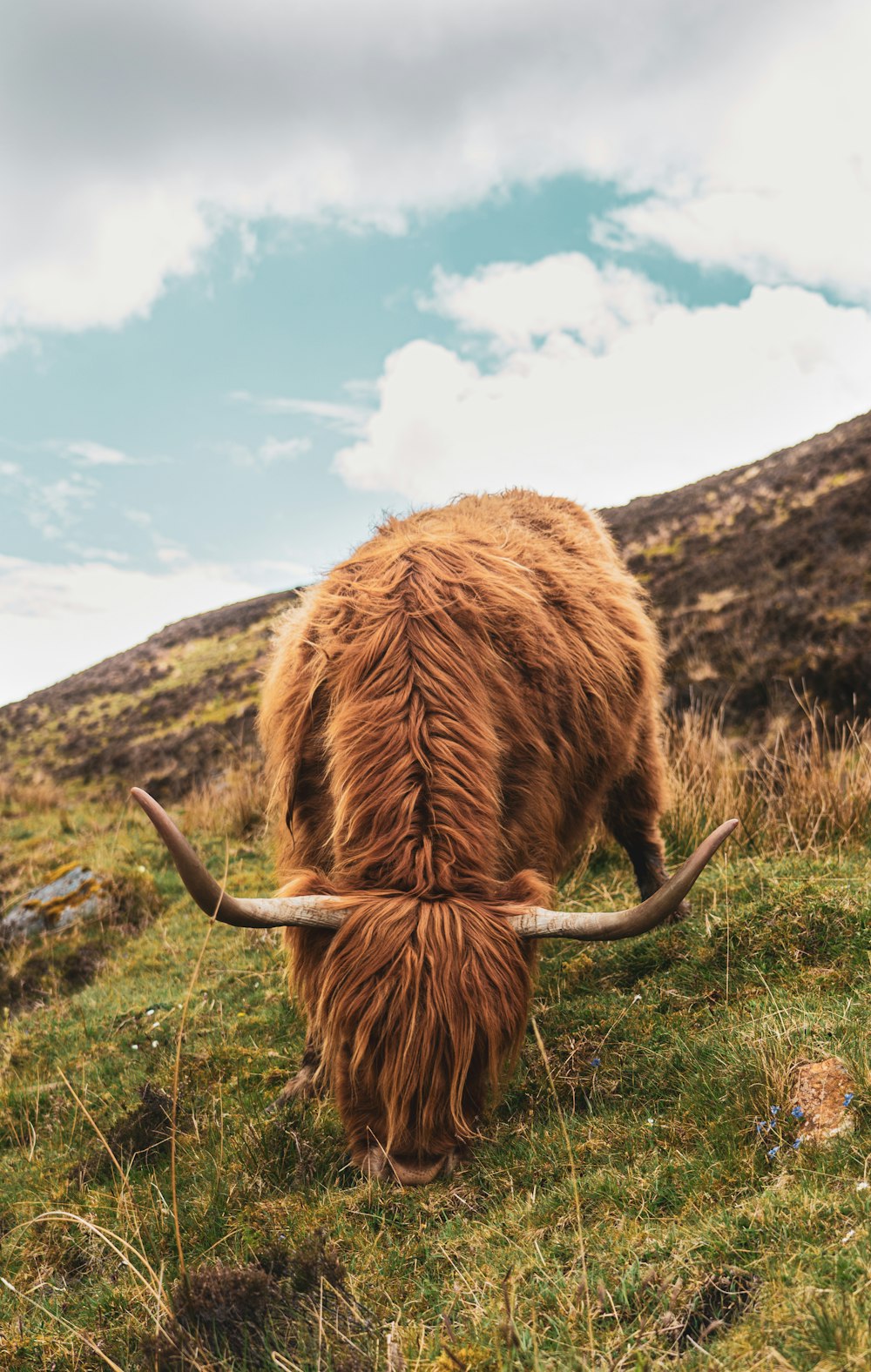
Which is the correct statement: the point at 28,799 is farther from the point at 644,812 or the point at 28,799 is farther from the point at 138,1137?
the point at 644,812

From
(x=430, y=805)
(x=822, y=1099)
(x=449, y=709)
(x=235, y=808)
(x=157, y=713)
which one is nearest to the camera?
(x=822, y=1099)

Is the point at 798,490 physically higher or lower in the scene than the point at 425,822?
higher

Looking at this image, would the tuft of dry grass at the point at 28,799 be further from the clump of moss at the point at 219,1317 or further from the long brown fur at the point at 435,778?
the clump of moss at the point at 219,1317

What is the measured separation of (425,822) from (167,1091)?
203 centimetres

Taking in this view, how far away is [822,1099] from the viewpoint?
2.16 meters

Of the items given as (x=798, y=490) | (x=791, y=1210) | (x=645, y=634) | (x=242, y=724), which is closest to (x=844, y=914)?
(x=645, y=634)

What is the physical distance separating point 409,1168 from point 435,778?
1099 mm

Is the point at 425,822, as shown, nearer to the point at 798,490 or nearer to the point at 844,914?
the point at 844,914

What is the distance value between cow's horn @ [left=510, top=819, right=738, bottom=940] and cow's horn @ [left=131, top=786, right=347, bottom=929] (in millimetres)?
537

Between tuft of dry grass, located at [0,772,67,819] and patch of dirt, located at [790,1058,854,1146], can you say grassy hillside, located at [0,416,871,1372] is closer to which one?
patch of dirt, located at [790,1058,854,1146]

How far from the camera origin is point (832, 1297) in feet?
4.45

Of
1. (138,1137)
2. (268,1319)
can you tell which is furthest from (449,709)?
(138,1137)

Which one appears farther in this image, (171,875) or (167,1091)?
(171,875)

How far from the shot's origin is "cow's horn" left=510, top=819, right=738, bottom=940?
207 cm
